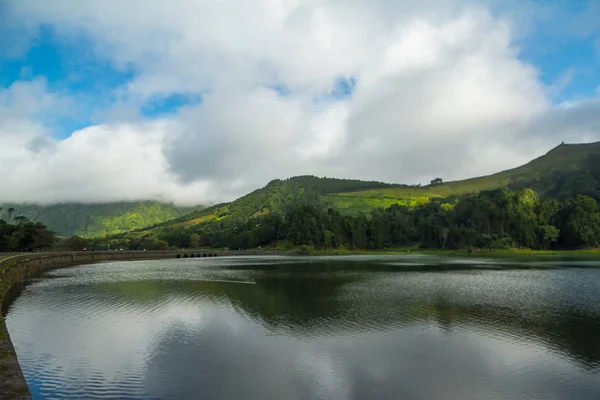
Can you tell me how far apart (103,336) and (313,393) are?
50.4 ft

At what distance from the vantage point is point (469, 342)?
22875mm

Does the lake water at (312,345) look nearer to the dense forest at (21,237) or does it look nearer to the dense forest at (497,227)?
the dense forest at (21,237)

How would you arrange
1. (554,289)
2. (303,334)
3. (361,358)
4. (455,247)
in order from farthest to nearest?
(455,247) < (554,289) < (303,334) < (361,358)

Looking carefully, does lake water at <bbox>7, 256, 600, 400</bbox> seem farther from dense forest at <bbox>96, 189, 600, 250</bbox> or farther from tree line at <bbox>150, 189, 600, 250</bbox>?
dense forest at <bbox>96, 189, 600, 250</bbox>

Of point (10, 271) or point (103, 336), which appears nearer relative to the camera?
point (103, 336)

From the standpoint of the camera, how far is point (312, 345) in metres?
22.0

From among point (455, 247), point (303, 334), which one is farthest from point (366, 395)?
point (455, 247)

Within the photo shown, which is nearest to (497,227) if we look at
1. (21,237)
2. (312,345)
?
(21,237)

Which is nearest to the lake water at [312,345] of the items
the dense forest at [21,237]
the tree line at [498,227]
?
the dense forest at [21,237]

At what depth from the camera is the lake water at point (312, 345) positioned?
15914mm

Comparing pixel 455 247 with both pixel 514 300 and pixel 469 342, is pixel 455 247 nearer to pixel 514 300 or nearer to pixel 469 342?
pixel 514 300

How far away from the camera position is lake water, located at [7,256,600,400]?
15.9 metres

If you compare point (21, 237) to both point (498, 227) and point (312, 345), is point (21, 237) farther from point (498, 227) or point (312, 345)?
point (498, 227)

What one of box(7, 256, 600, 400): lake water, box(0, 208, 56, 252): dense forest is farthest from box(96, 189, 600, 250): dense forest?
box(7, 256, 600, 400): lake water
